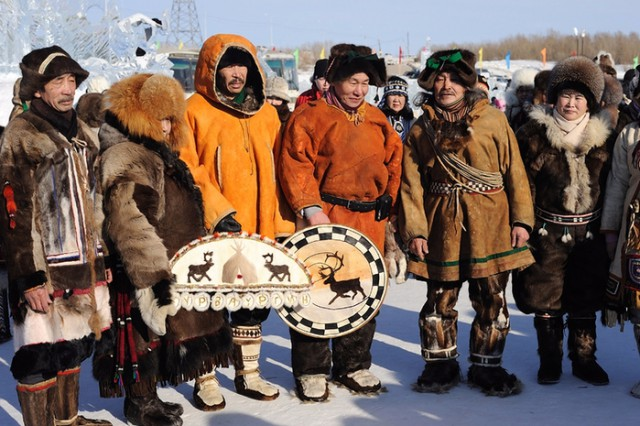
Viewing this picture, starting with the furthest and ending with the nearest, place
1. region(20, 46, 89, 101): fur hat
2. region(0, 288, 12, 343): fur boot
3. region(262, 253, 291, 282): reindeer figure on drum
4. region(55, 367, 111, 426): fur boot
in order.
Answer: region(0, 288, 12, 343): fur boot → region(262, 253, 291, 282): reindeer figure on drum → region(55, 367, 111, 426): fur boot → region(20, 46, 89, 101): fur hat

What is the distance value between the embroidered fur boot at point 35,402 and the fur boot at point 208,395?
916 millimetres

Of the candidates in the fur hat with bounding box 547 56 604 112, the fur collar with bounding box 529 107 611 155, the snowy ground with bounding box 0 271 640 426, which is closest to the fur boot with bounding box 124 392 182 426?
the snowy ground with bounding box 0 271 640 426

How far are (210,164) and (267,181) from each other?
310 mm

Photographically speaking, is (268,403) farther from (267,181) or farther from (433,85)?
(433,85)

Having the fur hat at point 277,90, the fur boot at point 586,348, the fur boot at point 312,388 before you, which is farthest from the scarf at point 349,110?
the fur hat at point 277,90

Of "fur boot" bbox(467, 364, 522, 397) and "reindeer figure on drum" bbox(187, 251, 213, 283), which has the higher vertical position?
"reindeer figure on drum" bbox(187, 251, 213, 283)

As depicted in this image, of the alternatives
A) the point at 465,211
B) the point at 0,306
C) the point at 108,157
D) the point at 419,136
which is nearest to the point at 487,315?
the point at 465,211

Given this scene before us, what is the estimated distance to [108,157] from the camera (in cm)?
362

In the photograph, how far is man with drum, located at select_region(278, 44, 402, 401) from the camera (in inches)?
169

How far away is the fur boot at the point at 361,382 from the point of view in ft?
14.6

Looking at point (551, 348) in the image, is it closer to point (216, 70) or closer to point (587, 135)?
point (587, 135)

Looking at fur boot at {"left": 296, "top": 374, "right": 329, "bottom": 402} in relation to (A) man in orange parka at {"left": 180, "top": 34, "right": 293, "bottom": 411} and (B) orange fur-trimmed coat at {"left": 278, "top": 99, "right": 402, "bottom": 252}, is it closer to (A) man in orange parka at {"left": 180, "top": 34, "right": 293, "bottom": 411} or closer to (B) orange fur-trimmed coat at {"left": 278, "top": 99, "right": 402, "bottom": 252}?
(A) man in orange parka at {"left": 180, "top": 34, "right": 293, "bottom": 411}

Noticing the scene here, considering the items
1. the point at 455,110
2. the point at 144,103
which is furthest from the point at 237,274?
the point at 455,110

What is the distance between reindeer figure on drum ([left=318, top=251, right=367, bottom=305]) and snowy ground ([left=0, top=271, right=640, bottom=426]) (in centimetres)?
57
